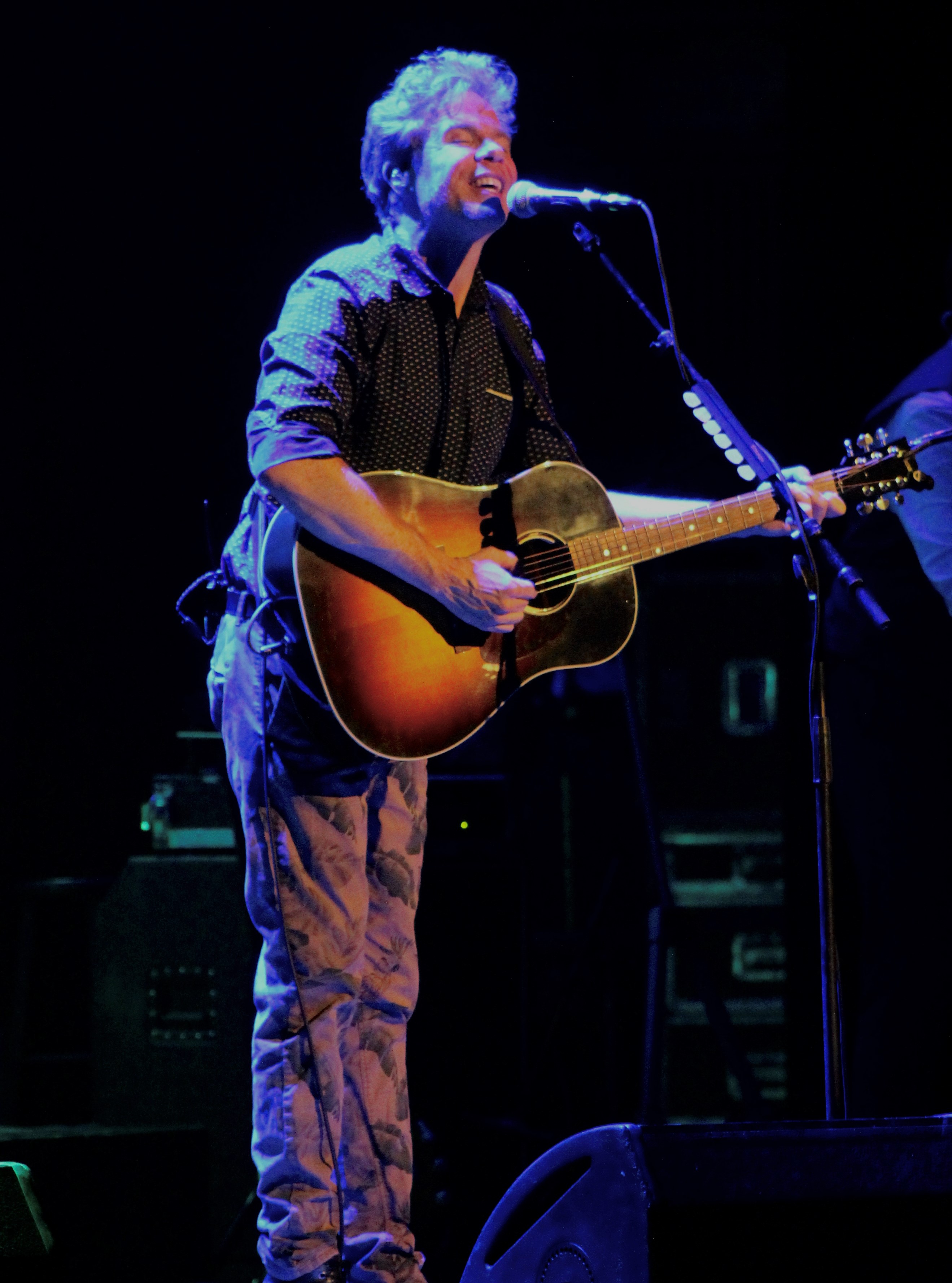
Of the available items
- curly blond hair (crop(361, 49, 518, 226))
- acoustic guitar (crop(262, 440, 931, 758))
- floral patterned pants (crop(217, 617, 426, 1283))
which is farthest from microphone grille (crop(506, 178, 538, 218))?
floral patterned pants (crop(217, 617, 426, 1283))

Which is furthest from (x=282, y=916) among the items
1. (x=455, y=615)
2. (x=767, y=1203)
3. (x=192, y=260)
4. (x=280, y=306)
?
(x=192, y=260)

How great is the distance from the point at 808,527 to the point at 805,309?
65.7 inches

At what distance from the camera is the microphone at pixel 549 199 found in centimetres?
243

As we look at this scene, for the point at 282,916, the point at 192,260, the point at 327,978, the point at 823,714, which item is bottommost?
the point at 327,978

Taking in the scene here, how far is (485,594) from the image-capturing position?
2.42 m

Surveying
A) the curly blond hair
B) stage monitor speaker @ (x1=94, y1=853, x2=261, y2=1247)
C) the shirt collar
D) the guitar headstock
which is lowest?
stage monitor speaker @ (x1=94, y1=853, x2=261, y2=1247)

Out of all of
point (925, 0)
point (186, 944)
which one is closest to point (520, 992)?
point (186, 944)

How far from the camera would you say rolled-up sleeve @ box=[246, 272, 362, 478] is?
2324mm

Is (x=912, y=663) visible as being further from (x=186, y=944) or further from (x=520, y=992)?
(x=186, y=944)

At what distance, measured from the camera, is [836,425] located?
12.6ft

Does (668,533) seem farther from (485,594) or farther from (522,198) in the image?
(522,198)

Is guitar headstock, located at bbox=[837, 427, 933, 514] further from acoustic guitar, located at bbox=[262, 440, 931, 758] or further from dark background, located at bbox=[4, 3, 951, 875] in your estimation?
dark background, located at bbox=[4, 3, 951, 875]

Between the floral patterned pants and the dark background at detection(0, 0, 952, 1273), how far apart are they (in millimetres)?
1032

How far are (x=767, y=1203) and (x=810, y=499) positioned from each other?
1346mm
